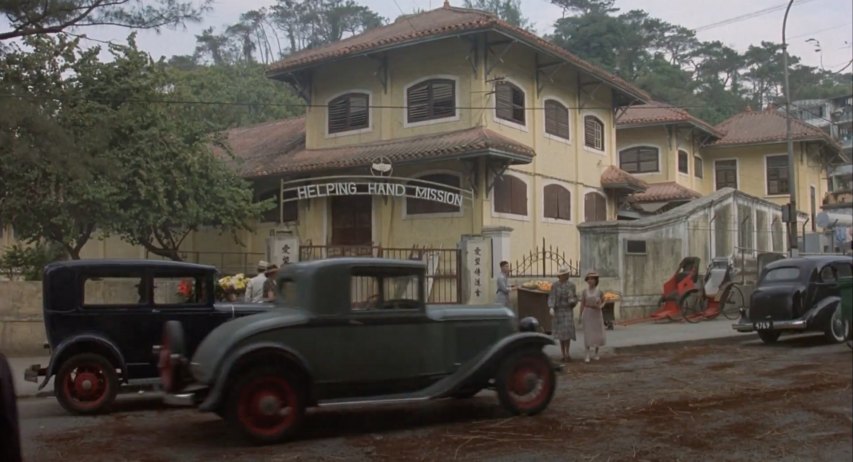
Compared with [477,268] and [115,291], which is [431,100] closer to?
[477,268]

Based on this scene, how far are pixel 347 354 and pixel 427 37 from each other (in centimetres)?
1265

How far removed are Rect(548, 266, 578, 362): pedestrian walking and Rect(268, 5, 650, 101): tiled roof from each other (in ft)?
23.0

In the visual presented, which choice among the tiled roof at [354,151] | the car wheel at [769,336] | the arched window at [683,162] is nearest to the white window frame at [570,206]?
the tiled roof at [354,151]

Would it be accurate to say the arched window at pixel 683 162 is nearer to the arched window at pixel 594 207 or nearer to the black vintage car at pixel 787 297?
the arched window at pixel 594 207

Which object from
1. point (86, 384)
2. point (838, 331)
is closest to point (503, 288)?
point (86, 384)

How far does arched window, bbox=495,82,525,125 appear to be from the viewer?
63.4 feet

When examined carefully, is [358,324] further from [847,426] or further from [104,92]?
[104,92]

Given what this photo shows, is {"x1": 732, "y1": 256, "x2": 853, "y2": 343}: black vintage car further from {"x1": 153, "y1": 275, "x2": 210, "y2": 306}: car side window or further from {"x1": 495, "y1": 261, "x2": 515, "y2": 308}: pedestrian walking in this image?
{"x1": 153, "y1": 275, "x2": 210, "y2": 306}: car side window

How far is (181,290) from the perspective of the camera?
9180mm

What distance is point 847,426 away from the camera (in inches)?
81.0

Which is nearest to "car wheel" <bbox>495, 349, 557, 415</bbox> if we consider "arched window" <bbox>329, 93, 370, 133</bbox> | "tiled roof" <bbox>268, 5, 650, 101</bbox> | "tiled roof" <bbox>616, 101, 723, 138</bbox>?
"tiled roof" <bbox>268, 5, 650, 101</bbox>

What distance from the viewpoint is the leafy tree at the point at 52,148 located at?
423 inches

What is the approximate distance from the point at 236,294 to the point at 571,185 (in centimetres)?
1234

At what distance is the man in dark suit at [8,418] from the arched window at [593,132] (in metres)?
22.4
